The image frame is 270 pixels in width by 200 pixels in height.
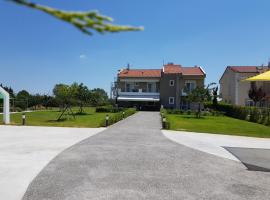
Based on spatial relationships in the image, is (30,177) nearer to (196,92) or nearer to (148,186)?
(148,186)

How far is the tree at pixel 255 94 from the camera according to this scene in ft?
193

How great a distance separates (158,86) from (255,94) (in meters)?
16.1

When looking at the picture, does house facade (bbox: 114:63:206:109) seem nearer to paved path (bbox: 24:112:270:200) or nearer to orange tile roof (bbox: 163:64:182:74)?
orange tile roof (bbox: 163:64:182:74)

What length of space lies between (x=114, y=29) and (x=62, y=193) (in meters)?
7.94

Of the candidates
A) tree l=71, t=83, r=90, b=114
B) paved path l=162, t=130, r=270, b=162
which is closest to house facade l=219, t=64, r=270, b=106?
tree l=71, t=83, r=90, b=114

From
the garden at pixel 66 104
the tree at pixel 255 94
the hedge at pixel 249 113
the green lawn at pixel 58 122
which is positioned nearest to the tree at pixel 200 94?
the hedge at pixel 249 113

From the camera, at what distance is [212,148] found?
58.6ft

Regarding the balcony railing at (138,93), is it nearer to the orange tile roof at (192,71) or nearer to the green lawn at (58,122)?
the orange tile roof at (192,71)

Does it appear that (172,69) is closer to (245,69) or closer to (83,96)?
(245,69)

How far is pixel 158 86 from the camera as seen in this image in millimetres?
67375

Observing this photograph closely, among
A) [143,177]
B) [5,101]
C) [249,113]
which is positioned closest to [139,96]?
[249,113]

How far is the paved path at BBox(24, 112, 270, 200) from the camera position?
9.15m

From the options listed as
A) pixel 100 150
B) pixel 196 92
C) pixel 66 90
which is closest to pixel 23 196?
pixel 100 150

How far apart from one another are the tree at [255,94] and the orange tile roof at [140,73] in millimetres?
15600
